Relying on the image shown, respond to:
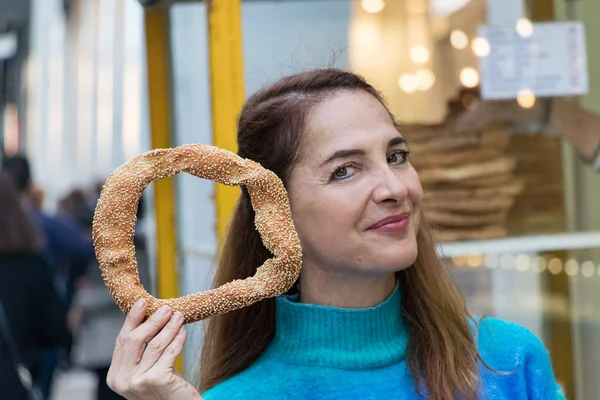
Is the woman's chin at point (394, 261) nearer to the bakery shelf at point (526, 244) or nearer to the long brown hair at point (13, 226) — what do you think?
the bakery shelf at point (526, 244)

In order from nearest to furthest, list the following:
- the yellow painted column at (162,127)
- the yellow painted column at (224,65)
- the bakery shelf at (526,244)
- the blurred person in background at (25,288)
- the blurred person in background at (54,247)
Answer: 1. the yellow painted column at (224,65)
2. the bakery shelf at (526,244)
3. the yellow painted column at (162,127)
4. the blurred person in background at (25,288)
5. the blurred person in background at (54,247)

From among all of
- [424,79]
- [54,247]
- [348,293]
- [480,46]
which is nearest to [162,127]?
[424,79]

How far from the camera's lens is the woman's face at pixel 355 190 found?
162cm

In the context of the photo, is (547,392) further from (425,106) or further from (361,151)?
(425,106)

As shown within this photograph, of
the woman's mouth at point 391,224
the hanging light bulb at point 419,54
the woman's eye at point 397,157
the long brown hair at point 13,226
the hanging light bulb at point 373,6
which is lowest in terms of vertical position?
the long brown hair at point 13,226

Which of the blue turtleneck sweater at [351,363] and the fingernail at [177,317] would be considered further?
the blue turtleneck sweater at [351,363]

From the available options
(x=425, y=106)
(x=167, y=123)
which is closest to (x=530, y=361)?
(x=425, y=106)

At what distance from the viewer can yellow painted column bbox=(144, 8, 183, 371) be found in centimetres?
336

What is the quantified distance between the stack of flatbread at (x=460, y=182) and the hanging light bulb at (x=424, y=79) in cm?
20

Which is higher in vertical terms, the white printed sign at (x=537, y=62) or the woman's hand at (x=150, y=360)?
the white printed sign at (x=537, y=62)

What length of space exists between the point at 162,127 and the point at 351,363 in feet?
6.29

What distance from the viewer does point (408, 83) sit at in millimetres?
3482

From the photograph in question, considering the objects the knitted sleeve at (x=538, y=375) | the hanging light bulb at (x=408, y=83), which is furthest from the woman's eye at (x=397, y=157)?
the hanging light bulb at (x=408, y=83)

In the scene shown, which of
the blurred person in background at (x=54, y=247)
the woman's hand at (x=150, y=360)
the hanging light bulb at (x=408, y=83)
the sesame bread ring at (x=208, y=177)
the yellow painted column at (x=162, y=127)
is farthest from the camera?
the blurred person in background at (x=54, y=247)
